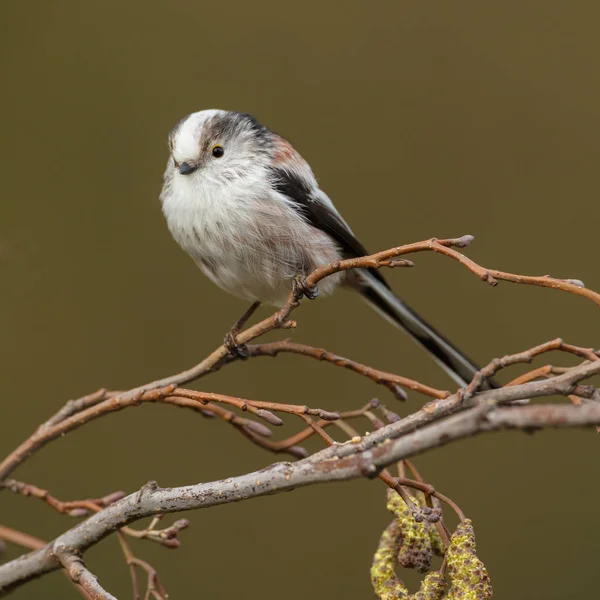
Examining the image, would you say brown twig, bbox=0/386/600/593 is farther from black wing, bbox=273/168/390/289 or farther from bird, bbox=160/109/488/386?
black wing, bbox=273/168/390/289

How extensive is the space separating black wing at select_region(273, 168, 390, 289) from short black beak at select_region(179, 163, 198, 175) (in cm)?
19

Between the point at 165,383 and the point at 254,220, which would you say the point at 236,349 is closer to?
the point at 165,383

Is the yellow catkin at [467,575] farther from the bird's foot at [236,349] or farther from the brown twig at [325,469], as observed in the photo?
the bird's foot at [236,349]

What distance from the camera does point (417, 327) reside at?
1.93m

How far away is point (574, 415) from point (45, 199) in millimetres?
2562

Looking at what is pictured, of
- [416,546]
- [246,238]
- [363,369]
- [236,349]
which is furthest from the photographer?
[246,238]

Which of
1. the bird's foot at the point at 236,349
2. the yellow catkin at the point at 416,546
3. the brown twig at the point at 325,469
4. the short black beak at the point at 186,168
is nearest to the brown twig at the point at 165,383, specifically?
the bird's foot at the point at 236,349

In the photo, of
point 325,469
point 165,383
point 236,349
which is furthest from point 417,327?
point 325,469

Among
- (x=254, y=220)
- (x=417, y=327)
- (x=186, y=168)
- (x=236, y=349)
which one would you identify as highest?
(x=186, y=168)

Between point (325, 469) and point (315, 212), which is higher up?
point (315, 212)

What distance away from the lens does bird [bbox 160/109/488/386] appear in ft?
6.09

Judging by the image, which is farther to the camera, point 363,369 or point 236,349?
point 236,349

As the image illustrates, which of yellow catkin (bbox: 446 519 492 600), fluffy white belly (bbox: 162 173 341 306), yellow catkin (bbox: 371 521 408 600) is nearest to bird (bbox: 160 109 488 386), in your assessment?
fluffy white belly (bbox: 162 173 341 306)

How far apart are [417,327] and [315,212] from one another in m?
0.37
